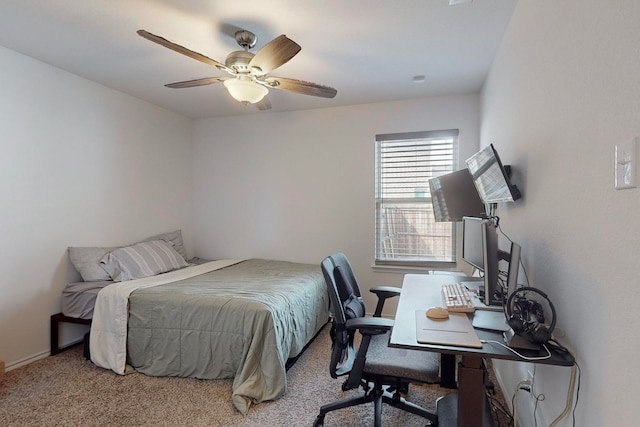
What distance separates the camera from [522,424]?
178 centimetres

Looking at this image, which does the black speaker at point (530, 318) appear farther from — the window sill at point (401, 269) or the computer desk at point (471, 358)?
the window sill at point (401, 269)

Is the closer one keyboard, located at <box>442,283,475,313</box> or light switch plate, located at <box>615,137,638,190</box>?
light switch plate, located at <box>615,137,638,190</box>

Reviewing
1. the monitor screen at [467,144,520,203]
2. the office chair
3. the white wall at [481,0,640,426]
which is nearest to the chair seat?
the office chair

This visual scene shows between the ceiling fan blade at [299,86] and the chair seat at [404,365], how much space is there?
5.96 ft

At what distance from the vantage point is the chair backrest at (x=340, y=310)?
178 cm

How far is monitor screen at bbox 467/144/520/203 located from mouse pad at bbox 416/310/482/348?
2.30 ft

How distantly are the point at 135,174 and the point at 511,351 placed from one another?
3735 millimetres

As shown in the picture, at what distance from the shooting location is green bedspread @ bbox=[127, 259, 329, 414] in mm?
2205

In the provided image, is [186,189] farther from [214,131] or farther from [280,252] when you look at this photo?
[280,252]

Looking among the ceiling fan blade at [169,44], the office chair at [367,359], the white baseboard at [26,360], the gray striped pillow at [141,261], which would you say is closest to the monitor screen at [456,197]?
the office chair at [367,359]

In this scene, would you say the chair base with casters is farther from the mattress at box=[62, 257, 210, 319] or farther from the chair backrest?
the mattress at box=[62, 257, 210, 319]

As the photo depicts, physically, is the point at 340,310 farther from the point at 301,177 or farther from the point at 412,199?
the point at 301,177

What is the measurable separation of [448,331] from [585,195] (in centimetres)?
68

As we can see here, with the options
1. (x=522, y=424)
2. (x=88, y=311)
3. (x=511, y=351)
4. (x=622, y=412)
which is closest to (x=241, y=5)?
(x=511, y=351)
